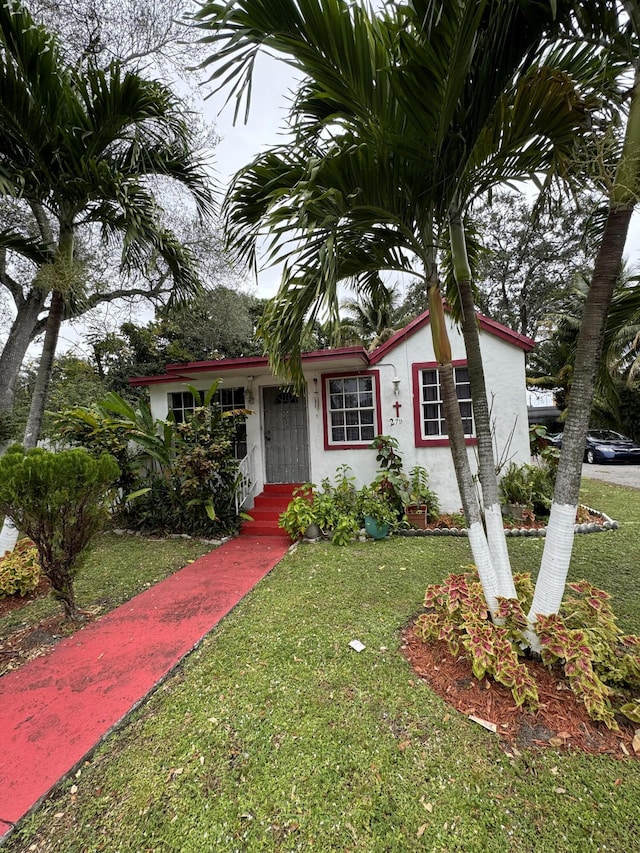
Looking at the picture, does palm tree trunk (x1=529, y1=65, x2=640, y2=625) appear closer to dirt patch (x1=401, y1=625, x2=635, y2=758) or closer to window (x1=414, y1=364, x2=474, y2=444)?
dirt patch (x1=401, y1=625, x2=635, y2=758)

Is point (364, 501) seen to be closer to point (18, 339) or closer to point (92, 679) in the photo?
point (92, 679)

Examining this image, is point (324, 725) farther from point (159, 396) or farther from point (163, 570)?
point (159, 396)

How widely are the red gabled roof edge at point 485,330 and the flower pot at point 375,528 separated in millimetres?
3057

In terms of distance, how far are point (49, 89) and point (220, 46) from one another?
3.13 metres

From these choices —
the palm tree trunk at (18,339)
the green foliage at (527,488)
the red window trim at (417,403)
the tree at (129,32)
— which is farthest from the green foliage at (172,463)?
the tree at (129,32)

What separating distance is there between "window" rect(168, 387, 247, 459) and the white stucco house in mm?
25

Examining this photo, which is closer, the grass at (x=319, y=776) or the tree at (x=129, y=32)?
the grass at (x=319, y=776)

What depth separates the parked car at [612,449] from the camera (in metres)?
14.6

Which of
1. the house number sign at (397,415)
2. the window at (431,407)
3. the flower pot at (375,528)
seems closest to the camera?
the flower pot at (375,528)

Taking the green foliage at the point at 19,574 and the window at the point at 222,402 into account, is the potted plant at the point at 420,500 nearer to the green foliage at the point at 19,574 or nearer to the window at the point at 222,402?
the window at the point at 222,402

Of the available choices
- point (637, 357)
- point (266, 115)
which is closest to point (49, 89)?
point (266, 115)

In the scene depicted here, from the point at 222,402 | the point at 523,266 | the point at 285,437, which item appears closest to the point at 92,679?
the point at 285,437

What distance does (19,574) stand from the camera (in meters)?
4.16

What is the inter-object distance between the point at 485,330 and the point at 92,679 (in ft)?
23.2
